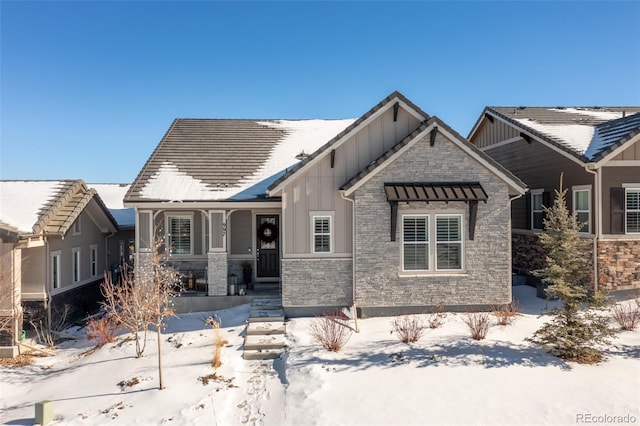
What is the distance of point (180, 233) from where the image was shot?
15.0 metres

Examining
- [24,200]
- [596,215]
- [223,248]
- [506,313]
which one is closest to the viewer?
[506,313]

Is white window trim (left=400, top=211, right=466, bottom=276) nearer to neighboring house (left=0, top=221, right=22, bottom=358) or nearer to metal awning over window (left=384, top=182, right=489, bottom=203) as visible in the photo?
metal awning over window (left=384, top=182, right=489, bottom=203)

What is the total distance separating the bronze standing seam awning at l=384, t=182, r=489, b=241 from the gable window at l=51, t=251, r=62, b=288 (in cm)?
1171

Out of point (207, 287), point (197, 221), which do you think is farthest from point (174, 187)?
point (207, 287)

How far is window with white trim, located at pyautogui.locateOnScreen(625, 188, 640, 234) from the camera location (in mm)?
12797

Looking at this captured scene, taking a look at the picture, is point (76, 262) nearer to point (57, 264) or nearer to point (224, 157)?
point (57, 264)

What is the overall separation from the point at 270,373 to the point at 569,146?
12992 mm

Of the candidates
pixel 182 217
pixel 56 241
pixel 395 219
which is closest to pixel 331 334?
pixel 395 219

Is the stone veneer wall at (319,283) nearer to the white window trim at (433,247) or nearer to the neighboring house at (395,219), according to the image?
the neighboring house at (395,219)

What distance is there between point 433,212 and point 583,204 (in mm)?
5925

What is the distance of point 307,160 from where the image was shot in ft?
39.5

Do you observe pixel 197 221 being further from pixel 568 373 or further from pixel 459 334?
pixel 568 373

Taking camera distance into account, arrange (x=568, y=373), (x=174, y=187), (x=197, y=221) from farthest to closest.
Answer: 1. (x=197, y=221)
2. (x=174, y=187)
3. (x=568, y=373)

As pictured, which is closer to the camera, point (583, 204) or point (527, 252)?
point (583, 204)
